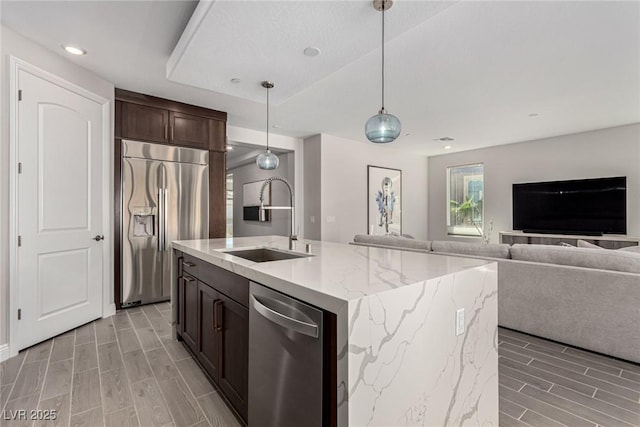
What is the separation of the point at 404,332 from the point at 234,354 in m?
1.01

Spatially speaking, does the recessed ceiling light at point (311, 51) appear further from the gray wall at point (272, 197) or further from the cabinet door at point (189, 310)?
the gray wall at point (272, 197)

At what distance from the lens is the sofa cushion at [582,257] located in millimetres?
2406

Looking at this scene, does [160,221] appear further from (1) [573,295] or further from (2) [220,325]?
(1) [573,295]

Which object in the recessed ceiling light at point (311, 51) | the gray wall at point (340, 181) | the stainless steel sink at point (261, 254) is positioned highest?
the recessed ceiling light at point (311, 51)

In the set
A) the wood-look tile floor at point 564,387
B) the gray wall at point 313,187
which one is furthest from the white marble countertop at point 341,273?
the gray wall at point 313,187

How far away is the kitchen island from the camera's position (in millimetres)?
997

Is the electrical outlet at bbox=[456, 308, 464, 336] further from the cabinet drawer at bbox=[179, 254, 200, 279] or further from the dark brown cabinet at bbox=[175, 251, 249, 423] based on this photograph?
the cabinet drawer at bbox=[179, 254, 200, 279]

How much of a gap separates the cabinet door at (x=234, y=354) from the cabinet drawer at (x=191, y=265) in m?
0.48

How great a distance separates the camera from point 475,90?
352 cm

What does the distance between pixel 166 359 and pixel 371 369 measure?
2068 millimetres

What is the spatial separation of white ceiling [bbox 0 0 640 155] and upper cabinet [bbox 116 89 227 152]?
0.19m

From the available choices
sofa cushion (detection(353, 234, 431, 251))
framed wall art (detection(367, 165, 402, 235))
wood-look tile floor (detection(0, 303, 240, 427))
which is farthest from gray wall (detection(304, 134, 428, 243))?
wood-look tile floor (detection(0, 303, 240, 427))

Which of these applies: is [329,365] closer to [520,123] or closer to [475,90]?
[475,90]

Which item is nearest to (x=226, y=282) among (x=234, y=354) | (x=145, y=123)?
(x=234, y=354)
